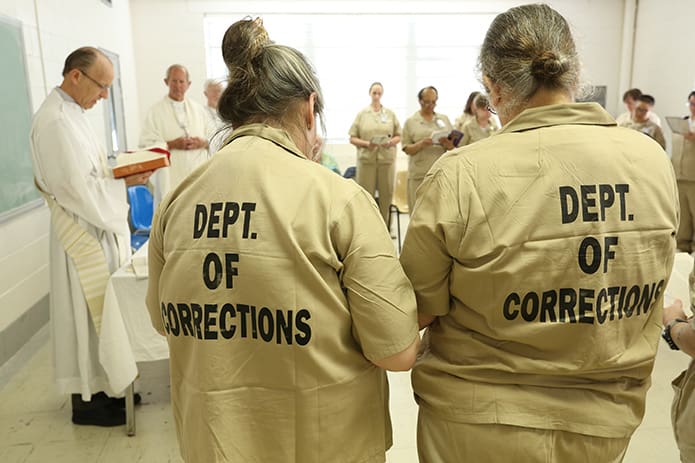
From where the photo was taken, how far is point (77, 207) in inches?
94.6

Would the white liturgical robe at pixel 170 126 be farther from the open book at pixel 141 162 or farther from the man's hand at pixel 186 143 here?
the open book at pixel 141 162

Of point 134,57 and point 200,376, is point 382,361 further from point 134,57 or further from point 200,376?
point 134,57

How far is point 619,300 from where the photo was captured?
3.63 feet

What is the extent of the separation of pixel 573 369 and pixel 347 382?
1.42 ft

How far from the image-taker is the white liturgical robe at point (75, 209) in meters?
2.35

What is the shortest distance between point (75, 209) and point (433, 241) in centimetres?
183

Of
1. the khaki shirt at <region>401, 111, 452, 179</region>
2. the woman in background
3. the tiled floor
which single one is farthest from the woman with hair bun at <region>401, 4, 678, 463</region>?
the woman in background

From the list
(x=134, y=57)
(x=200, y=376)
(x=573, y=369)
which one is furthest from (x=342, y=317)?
(x=134, y=57)

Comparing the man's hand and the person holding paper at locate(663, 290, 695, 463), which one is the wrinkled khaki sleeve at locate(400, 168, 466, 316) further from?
the man's hand

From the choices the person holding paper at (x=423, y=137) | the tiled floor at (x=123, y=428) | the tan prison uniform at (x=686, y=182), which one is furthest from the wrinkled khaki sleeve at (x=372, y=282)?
the tan prison uniform at (x=686, y=182)

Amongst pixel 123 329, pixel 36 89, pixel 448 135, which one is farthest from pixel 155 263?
pixel 448 135

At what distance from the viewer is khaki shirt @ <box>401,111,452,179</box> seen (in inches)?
227

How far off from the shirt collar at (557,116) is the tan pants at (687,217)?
15.9 ft

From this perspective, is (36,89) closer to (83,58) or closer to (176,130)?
(176,130)
